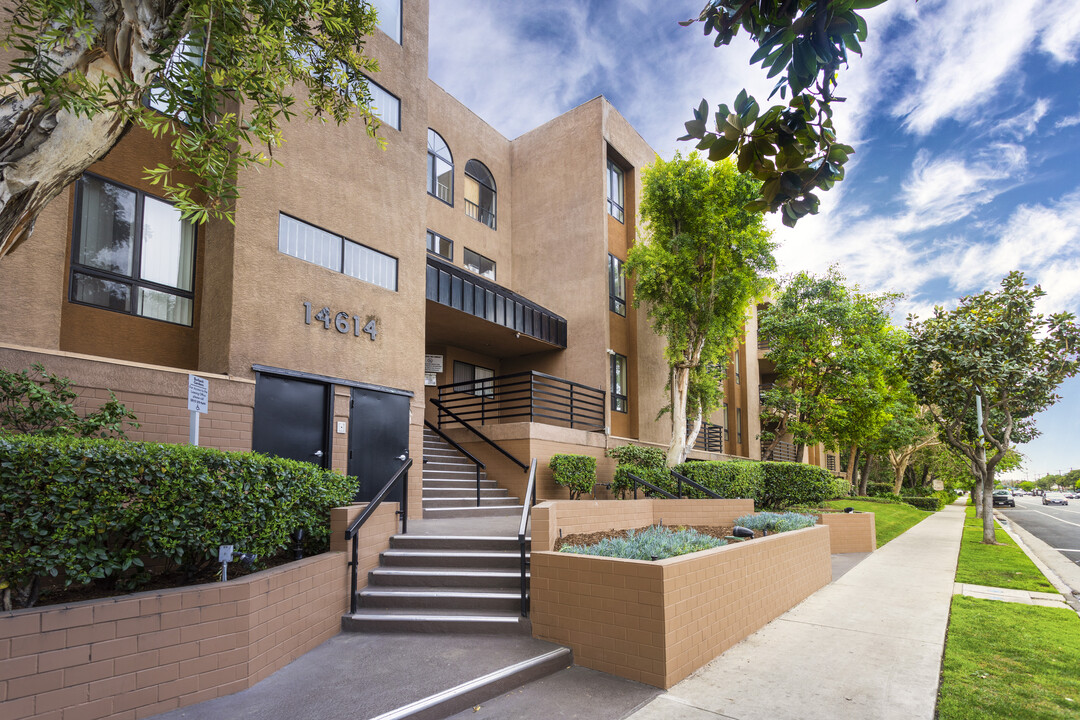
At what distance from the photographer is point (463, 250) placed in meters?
17.4

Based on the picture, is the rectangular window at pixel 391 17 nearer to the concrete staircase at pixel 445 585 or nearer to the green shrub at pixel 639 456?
the concrete staircase at pixel 445 585

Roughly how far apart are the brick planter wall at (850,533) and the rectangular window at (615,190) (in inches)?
411

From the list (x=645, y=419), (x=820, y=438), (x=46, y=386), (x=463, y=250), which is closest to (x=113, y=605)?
(x=46, y=386)

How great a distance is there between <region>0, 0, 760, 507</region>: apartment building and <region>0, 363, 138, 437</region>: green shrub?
0.73 feet

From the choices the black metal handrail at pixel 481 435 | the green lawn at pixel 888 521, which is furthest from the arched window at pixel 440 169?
the green lawn at pixel 888 521

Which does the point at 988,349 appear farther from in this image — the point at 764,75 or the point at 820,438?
the point at 764,75

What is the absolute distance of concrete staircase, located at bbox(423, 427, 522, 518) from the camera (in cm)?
1109

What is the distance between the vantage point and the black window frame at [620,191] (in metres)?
18.8

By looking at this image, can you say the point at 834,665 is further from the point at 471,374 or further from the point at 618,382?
the point at 471,374

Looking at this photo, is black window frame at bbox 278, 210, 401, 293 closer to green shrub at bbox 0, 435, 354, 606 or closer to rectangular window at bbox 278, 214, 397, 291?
rectangular window at bbox 278, 214, 397, 291

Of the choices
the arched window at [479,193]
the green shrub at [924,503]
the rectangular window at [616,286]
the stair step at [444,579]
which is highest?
the arched window at [479,193]

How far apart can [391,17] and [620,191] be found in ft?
31.9

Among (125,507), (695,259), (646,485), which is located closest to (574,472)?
(646,485)

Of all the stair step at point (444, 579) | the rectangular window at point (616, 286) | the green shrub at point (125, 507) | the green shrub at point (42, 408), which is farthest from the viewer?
the rectangular window at point (616, 286)
